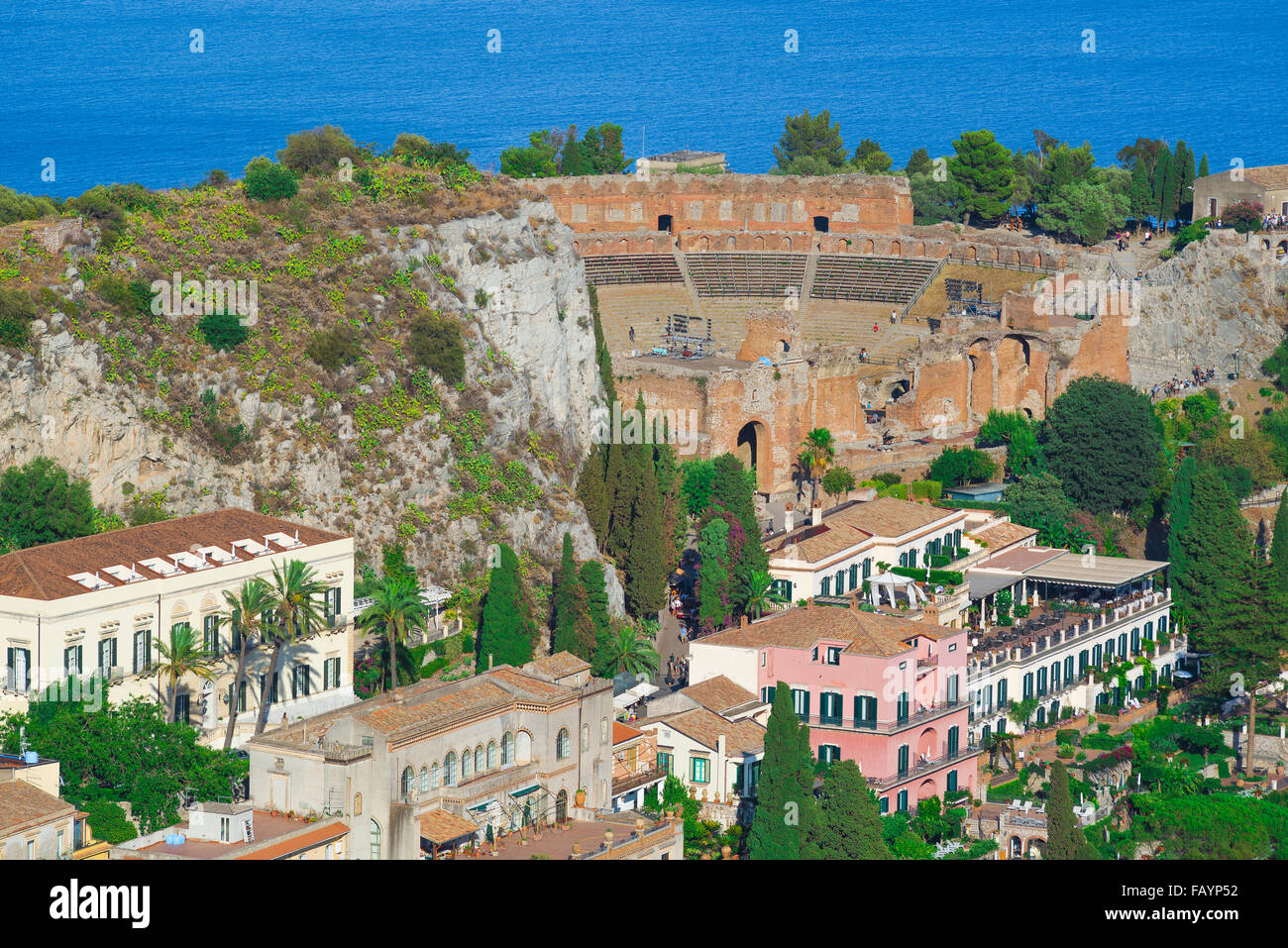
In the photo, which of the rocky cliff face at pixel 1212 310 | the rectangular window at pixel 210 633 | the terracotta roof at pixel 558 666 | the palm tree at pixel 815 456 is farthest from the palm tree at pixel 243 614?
the rocky cliff face at pixel 1212 310

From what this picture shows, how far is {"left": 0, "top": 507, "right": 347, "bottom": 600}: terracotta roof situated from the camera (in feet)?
225

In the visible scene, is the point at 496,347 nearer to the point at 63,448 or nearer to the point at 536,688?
the point at 63,448

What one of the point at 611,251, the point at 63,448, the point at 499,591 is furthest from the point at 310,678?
the point at 611,251

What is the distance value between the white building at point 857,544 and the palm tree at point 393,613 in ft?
46.3

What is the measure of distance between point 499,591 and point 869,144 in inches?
3035

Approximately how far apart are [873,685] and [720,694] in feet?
15.3

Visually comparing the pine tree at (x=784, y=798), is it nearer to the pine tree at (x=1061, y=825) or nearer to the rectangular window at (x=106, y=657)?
the pine tree at (x=1061, y=825)

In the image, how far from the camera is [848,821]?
6506 centimetres

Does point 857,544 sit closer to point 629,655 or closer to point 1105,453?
point 629,655

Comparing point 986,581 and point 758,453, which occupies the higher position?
point 758,453

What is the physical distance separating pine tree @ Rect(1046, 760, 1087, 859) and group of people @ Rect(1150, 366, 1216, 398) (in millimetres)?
54573

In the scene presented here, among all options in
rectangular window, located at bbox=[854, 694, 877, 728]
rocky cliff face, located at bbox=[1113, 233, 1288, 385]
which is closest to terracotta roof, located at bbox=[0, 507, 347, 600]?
rectangular window, located at bbox=[854, 694, 877, 728]

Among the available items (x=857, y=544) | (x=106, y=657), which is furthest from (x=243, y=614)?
(x=857, y=544)

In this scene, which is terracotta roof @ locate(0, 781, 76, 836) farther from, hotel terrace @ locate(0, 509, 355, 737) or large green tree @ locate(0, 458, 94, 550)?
large green tree @ locate(0, 458, 94, 550)
